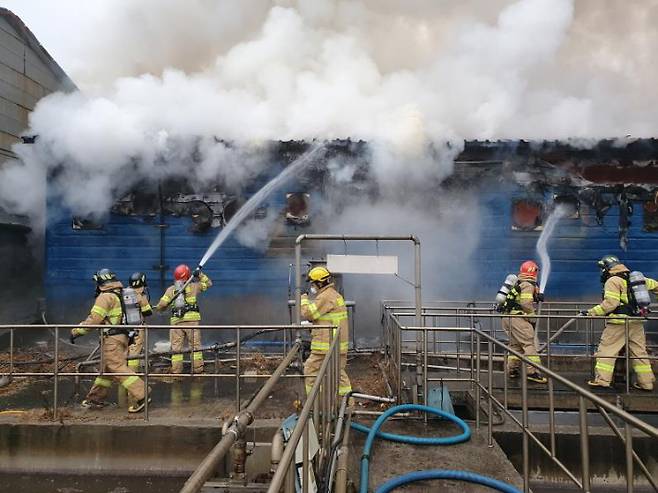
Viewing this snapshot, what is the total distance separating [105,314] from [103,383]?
0.94 metres

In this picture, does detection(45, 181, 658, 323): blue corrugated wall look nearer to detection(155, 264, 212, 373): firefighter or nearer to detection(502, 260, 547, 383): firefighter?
detection(155, 264, 212, 373): firefighter

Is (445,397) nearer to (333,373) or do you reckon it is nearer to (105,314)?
(333,373)

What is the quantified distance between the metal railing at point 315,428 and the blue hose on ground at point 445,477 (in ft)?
1.95

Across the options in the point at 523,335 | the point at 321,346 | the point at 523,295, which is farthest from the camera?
the point at 523,295

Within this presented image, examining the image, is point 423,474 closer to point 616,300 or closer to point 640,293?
point 616,300

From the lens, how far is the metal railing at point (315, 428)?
210 centimetres

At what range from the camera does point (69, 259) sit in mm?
11320

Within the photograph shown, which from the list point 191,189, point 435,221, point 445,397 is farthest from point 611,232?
point 191,189

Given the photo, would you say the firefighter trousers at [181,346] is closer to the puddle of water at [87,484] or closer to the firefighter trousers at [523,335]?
Result: the puddle of water at [87,484]

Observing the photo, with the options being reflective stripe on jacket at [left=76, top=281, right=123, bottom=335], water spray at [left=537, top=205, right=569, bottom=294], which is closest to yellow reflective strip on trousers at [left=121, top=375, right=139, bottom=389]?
reflective stripe on jacket at [left=76, top=281, right=123, bottom=335]

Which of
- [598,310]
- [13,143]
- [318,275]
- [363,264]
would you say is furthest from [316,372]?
[13,143]

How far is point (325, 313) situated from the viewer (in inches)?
243

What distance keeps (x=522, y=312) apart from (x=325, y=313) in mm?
3777

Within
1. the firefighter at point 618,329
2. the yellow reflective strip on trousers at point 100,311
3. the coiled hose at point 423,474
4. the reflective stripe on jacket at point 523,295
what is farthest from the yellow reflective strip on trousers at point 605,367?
the yellow reflective strip on trousers at point 100,311
